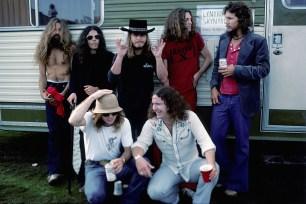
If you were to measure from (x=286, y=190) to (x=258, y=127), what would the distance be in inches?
29.7

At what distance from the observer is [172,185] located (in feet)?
10.9

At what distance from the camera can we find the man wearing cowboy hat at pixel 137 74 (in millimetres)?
3898

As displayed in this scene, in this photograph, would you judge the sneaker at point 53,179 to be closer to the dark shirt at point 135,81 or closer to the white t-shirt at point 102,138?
the white t-shirt at point 102,138

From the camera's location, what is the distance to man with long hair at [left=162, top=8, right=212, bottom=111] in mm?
4031

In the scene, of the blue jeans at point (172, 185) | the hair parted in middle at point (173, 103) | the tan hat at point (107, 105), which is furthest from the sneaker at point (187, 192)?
the tan hat at point (107, 105)

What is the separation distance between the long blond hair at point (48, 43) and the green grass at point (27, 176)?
4.62 ft

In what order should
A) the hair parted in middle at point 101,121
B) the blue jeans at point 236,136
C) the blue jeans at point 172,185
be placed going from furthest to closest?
the blue jeans at point 236,136
the hair parted in middle at point 101,121
the blue jeans at point 172,185

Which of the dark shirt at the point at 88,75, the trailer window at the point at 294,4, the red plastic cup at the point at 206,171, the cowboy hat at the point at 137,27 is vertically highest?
the trailer window at the point at 294,4

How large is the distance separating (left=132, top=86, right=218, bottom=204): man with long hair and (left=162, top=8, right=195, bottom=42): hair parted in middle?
2.76 feet

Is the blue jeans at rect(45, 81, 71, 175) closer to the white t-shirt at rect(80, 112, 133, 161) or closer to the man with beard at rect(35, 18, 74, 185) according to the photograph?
the man with beard at rect(35, 18, 74, 185)

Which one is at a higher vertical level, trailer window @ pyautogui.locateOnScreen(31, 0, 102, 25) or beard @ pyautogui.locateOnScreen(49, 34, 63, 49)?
trailer window @ pyautogui.locateOnScreen(31, 0, 102, 25)

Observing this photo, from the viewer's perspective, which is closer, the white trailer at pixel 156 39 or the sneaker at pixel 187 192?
the sneaker at pixel 187 192

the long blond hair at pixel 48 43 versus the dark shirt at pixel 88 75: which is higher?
the long blond hair at pixel 48 43

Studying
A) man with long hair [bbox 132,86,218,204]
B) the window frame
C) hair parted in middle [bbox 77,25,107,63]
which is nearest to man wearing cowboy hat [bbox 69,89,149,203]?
man with long hair [bbox 132,86,218,204]
